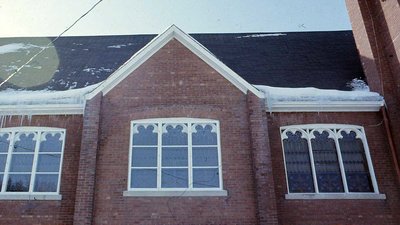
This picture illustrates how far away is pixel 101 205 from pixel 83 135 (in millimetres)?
1911

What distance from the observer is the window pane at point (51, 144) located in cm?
1178

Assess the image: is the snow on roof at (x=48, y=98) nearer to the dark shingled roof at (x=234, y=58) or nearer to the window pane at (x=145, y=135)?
the dark shingled roof at (x=234, y=58)

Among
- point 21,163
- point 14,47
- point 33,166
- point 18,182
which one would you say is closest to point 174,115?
point 33,166

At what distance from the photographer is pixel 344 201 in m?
11.2

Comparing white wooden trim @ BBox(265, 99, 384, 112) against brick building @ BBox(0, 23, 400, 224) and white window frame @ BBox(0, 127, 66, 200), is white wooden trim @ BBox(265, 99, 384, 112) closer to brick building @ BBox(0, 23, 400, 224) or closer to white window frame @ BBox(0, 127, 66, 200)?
brick building @ BBox(0, 23, 400, 224)

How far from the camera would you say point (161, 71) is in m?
12.3

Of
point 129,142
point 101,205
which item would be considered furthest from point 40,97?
point 101,205

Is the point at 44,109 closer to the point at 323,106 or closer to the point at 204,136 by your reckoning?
the point at 204,136

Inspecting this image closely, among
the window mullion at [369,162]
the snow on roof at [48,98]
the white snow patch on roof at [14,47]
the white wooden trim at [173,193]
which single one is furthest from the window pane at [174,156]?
the white snow patch on roof at [14,47]

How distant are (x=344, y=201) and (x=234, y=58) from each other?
277 inches

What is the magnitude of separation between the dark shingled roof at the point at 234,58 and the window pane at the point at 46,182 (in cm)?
327

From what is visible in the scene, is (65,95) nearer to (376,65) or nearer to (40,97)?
(40,97)

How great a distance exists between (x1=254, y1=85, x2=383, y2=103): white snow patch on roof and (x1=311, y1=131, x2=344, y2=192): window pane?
1.04 m

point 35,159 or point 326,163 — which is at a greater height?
point 35,159
